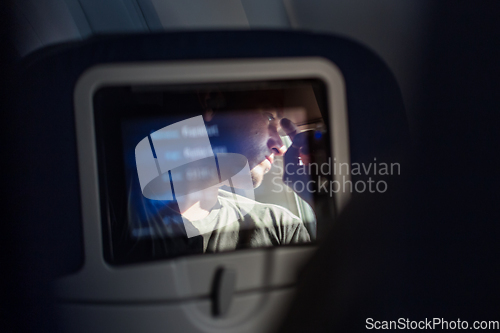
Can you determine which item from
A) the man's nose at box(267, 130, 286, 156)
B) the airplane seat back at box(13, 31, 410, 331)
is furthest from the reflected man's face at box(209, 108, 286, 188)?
the airplane seat back at box(13, 31, 410, 331)

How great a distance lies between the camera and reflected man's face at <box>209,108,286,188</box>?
0.89 metres

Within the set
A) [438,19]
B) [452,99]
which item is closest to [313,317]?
[452,99]

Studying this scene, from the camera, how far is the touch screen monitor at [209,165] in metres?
0.86

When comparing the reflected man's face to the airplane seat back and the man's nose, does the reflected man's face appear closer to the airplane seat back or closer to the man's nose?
the man's nose

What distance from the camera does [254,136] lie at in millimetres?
905

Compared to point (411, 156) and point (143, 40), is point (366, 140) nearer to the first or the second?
point (411, 156)

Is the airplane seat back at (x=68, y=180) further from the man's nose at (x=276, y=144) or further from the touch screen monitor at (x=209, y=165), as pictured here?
the man's nose at (x=276, y=144)

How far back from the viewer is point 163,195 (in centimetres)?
88

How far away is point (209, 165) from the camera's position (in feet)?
2.92

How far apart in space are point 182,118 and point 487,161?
0.84m

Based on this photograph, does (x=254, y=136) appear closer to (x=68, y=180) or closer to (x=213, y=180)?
(x=213, y=180)

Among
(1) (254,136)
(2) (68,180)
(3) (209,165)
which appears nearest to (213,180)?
(3) (209,165)

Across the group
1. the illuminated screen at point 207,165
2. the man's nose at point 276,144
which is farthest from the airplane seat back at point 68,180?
the man's nose at point 276,144

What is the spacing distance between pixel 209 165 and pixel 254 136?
128mm
